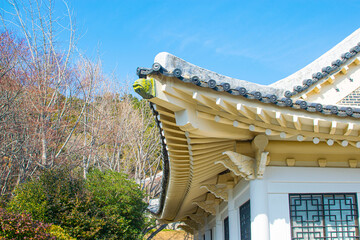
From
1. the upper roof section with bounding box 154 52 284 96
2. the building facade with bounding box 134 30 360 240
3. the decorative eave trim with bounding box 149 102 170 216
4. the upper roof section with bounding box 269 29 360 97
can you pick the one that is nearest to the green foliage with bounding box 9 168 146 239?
the decorative eave trim with bounding box 149 102 170 216

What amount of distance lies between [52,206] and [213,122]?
5.43m

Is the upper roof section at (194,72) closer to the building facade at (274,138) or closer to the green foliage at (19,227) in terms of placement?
the building facade at (274,138)

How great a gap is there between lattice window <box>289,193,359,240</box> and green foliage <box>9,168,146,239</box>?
191 inches

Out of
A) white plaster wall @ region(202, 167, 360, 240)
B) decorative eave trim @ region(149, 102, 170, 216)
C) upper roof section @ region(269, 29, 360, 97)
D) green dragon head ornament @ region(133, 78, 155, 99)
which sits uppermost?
upper roof section @ region(269, 29, 360, 97)

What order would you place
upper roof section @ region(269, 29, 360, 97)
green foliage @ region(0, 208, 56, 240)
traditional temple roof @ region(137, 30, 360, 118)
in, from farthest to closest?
1. upper roof section @ region(269, 29, 360, 97)
2. green foliage @ region(0, 208, 56, 240)
3. traditional temple roof @ region(137, 30, 360, 118)

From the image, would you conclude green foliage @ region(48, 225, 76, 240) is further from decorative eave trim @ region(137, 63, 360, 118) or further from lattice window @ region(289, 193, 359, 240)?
decorative eave trim @ region(137, 63, 360, 118)

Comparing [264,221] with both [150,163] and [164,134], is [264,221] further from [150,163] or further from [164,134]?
[150,163]

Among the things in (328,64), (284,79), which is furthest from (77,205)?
(328,64)

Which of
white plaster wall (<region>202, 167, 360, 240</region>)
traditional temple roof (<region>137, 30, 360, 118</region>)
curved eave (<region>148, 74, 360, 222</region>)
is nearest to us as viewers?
traditional temple roof (<region>137, 30, 360, 118</region>)

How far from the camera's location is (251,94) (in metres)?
5.65

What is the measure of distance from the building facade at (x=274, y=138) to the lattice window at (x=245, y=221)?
0.7 inches

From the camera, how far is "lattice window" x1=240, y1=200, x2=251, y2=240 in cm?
767

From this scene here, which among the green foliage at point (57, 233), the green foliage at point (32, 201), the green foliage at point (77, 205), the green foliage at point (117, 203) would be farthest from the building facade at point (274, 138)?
the green foliage at point (117, 203)

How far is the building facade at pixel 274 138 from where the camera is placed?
225 inches
